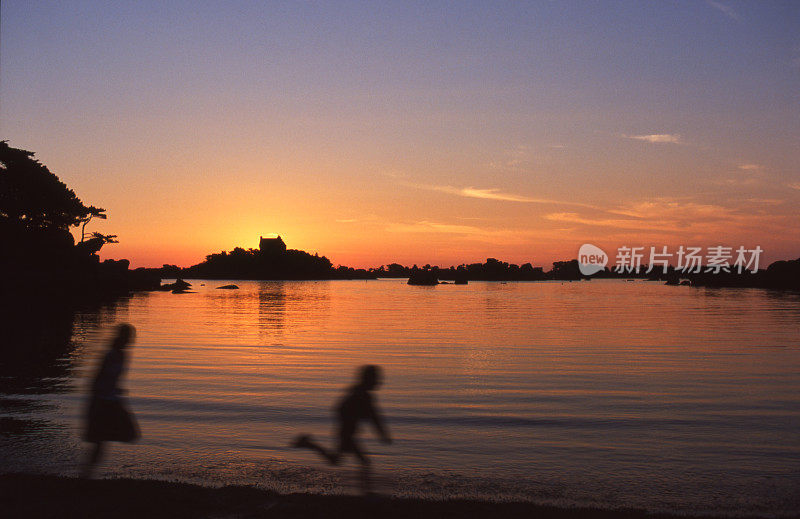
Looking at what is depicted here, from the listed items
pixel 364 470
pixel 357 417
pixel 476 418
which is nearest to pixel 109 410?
pixel 357 417

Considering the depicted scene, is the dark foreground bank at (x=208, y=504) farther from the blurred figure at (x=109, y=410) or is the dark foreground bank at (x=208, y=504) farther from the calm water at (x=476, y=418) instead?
the calm water at (x=476, y=418)

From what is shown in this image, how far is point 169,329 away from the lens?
2039 inches

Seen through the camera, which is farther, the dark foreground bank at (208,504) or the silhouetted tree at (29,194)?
the silhouetted tree at (29,194)

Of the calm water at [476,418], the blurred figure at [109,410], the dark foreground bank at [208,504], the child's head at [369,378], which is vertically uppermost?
the child's head at [369,378]

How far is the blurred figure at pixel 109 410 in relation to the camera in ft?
35.3

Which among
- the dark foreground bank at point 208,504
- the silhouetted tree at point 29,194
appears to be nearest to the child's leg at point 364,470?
the dark foreground bank at point 208,504

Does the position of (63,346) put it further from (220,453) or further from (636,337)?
(636,337)

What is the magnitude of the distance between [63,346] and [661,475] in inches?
1363

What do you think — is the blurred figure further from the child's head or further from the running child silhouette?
the child's head

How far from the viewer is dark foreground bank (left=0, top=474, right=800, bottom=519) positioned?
31.4 ft

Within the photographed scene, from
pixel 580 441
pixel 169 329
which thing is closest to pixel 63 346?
pixel 169 329

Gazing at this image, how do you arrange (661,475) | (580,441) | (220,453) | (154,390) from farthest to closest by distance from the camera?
(154,390) → (580,441) → (220,453) → (661,475)

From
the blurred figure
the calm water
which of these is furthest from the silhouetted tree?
the blurred figure

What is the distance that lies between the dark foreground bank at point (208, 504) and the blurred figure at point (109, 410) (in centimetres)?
78
